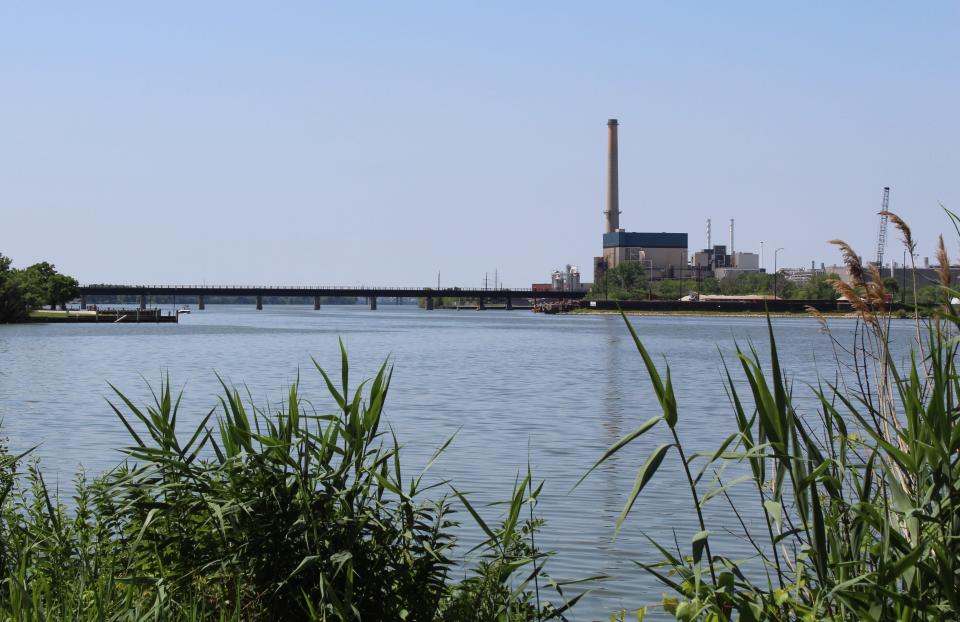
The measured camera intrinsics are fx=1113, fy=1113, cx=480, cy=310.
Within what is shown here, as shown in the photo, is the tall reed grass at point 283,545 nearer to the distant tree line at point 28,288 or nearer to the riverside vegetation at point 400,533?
the riverside vegetation at point 400,533

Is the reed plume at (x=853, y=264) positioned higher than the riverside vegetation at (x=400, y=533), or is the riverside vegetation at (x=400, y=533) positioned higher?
the reed plume at (x=853, y=264)

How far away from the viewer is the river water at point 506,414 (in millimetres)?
16828

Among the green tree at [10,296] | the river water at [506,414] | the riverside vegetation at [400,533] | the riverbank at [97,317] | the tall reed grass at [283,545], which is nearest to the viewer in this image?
the riverside vegetation at [400,533]

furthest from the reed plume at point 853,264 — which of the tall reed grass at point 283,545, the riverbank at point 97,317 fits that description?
the riverbank at point 97,317

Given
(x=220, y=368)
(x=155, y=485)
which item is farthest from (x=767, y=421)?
(x=220, y=368)

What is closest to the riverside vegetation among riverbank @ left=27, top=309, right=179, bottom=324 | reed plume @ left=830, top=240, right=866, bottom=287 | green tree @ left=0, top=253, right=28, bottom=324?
reed plume @ left=830, top=240, right=866, bottom=287

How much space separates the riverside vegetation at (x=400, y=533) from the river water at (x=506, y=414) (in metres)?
1.47

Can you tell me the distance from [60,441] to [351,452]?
66.8 ft

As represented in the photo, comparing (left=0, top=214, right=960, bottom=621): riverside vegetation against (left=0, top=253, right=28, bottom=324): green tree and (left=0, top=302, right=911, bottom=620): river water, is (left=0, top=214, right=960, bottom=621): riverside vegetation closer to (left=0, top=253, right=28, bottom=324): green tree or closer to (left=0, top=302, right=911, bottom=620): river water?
(left=0, top=302, right=911, bottom=620): river water

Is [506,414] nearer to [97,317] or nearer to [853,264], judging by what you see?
[853,264]

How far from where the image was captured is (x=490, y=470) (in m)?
23.2

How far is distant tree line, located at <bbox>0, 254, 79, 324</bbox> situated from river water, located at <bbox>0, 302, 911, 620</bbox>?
45.2m

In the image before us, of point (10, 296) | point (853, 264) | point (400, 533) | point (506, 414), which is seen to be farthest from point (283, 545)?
point (10, 296)

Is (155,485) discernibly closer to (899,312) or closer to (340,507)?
(340,507)
